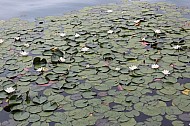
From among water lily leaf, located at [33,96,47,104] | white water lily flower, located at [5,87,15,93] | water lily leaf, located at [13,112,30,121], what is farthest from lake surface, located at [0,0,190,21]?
water lily leaf, located at [13,112,30,121]

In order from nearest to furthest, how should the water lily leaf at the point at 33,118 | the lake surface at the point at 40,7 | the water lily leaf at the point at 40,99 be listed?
the water lily leaf at the point at 33,118 < the water lily leaf at the point at 40,99 < the lake surface at the point at 40,7

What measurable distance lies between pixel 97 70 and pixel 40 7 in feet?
7.47

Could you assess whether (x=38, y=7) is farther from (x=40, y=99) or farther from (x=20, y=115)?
(x=20, y=115)

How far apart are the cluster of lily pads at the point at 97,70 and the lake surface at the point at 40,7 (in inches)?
15.3

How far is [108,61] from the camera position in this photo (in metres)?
Result: 2.55

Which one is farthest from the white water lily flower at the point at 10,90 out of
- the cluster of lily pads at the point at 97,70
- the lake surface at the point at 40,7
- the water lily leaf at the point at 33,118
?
the lake surface at the point at 40,7

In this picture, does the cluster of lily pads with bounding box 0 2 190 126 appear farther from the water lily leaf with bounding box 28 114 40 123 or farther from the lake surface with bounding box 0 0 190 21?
the lake surface with bounding box 0 0 190 21

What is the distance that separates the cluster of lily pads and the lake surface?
39 cm

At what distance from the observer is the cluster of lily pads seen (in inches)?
75.7

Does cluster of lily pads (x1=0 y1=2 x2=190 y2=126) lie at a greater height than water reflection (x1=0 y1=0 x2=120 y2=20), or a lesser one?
lesser

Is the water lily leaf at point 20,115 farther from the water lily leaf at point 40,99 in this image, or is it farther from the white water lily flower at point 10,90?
the white water lily flower at point 10,90

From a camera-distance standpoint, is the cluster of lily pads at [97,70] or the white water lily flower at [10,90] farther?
the white water lily flower at [10,90]

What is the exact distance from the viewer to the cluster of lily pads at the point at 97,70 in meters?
1.92

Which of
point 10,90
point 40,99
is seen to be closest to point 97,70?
point 40,99
